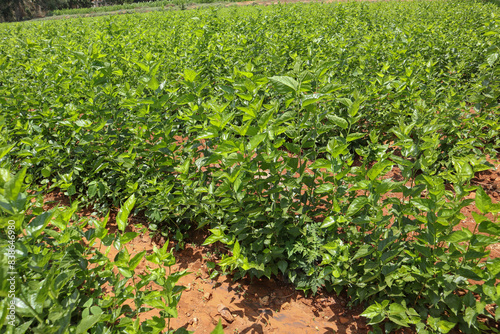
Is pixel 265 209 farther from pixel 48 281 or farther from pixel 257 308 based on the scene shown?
pixel 48 281

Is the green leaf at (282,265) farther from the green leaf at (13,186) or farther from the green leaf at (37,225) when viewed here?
the green leaf at (13,186)

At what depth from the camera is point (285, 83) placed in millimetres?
1909

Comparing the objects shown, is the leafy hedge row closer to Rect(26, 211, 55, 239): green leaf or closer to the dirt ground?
Rect(26, 211, 55, 239): green leaf

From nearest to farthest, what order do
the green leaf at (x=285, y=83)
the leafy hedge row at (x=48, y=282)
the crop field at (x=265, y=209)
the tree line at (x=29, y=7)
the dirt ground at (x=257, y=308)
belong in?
the leafy hedge row at (x=48, y=282) < the crop field at (x=265, y=209) < the green leaf at (x=285, y=83) < the dirt ground at (x=257, y=308) < the tree line at (x=29, y=7)

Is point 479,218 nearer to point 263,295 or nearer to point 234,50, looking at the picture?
point 263,295

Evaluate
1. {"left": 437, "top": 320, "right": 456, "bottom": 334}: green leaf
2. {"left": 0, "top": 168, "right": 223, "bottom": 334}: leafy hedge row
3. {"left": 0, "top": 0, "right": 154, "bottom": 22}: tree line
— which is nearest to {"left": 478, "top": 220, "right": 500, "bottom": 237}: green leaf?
{"left": 437, "top": 320, "right": 456, "bottom": 334}: green leaf

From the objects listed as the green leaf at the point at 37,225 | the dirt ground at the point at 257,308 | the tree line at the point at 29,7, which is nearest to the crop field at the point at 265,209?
the green leaf at the point at 37,225

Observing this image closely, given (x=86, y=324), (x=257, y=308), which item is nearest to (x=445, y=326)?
(x=257, y=308)

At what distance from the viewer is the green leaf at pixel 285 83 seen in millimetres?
1923

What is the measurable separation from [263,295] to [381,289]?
0.97 metres

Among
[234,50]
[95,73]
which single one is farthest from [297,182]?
[234,50]

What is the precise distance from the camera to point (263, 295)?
2447mm

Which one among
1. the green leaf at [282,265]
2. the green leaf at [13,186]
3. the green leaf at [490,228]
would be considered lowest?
the green leaf at [282,265]

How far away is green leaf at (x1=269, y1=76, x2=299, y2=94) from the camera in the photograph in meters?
1.92
